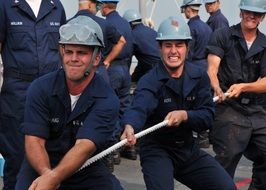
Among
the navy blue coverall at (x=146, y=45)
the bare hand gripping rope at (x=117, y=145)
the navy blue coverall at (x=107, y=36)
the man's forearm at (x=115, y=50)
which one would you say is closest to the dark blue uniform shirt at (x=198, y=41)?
the navy blue coverall at (x=146, y=45)

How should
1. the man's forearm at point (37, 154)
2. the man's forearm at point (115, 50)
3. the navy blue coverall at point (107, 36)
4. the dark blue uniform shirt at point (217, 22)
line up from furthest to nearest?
the dark blue uniform shirt at point (217, 22)
the man's forearm at point (115, 50)
the navy blue coverall at point (107, 36)
the man's forearm at point (37, 154)

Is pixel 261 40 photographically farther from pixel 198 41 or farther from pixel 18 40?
pixel 198 41

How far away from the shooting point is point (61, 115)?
4066mm

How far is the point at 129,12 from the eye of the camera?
9.77 meters

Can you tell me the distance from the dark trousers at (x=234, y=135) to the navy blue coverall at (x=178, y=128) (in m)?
0.77

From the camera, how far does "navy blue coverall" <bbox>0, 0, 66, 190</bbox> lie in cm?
539

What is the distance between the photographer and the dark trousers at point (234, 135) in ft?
19.0

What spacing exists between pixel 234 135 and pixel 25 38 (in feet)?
6.27

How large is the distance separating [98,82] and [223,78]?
2.01 m

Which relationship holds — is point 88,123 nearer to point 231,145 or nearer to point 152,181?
point 152,181

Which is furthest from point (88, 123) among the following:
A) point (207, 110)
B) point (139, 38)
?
point (139, 38)

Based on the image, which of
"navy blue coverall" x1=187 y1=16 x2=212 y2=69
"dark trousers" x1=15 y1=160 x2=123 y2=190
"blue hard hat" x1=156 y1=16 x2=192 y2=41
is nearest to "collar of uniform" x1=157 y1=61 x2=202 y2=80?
"blue hard hat" x1=156 y1=16 x2=192 y2=41

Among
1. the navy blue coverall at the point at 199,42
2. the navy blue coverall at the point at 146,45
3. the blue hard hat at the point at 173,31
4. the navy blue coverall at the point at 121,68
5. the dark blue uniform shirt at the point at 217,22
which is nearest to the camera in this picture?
the blue hard hat at the point at 173,31

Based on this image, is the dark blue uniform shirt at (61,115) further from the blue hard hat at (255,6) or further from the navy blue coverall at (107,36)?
the navy blue coverall at (107,36)
